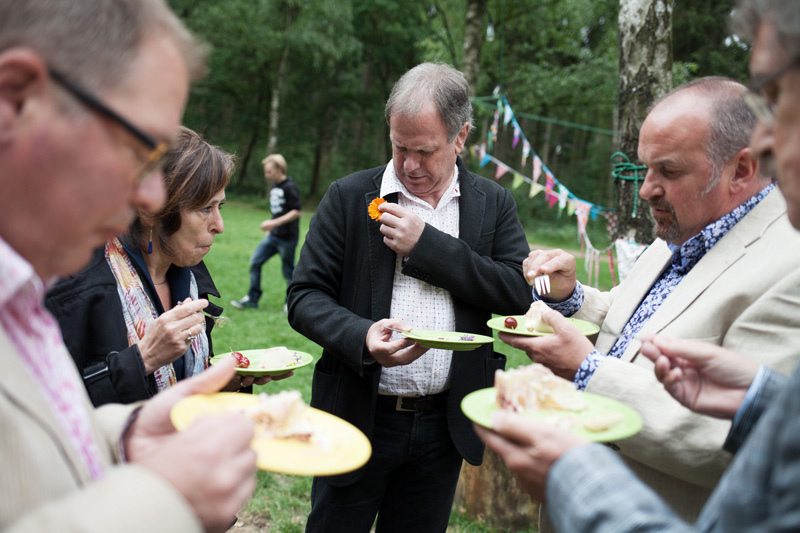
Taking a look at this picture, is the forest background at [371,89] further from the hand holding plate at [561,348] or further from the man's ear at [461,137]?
the man's ear at [461,137]

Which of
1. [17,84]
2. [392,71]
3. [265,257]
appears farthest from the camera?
[392,71]

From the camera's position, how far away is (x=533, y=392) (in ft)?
5.65

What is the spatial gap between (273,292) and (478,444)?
8540 mm

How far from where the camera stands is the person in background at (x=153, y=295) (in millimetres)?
2229

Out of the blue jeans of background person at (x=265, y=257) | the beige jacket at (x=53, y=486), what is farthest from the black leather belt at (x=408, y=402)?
the blue jeans of background person at (x=265, y=257)

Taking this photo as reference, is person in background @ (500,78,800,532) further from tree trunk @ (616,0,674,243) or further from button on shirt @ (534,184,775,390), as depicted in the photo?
tree trunk @ (616,0,674,243)

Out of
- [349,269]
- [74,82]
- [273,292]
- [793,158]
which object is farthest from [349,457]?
[273,292]

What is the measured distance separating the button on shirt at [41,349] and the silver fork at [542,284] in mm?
2101

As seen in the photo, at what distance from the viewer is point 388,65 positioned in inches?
1372

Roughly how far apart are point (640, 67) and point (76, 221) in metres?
4.64

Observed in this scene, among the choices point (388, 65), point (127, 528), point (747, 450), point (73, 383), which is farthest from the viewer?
point (388, 65)

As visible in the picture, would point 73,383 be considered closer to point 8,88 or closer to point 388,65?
point 8,88

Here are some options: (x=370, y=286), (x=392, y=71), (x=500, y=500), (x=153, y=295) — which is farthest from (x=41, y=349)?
(x=392, y=71)

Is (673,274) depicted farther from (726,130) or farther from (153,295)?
(153,295)
